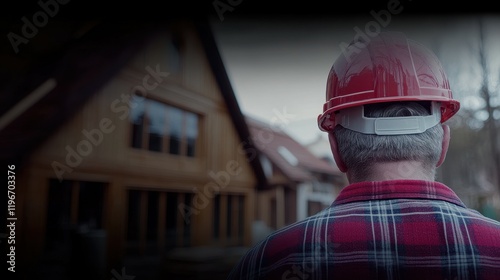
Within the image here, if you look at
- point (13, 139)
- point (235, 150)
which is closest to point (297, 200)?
point (235, 150)

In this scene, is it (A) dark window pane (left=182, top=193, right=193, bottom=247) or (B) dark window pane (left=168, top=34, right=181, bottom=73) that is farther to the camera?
(A) dark window pane (left=182, top=193, right=193, bottom=247)

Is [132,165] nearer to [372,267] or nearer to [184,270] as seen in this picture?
[184,270]

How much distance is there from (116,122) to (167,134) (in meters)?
0.76

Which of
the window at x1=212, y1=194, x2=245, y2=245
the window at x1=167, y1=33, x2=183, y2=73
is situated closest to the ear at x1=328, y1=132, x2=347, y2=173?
the window at x1=167, y1=33, x2=183, y2=73

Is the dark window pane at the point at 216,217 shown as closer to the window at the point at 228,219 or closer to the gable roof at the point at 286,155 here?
the window at the point at 228,219

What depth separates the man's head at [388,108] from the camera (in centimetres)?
56

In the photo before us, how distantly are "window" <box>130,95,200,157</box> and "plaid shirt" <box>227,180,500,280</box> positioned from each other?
3555 mm

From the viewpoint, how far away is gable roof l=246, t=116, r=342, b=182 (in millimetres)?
5815

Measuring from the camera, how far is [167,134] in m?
4.36

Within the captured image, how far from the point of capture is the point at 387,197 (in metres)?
0.53

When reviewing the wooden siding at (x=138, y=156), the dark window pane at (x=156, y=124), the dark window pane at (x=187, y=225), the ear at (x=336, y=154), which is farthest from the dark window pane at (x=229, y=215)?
the ear at (x=336, y=154)

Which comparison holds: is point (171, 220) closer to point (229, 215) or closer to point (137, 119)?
point (229, 215)

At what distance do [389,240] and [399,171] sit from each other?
4.0 inches

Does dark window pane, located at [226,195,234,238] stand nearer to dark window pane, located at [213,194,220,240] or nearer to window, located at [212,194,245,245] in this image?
window, located at [212,194,245,245]
